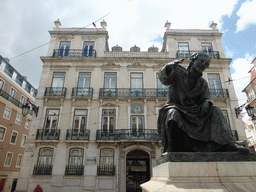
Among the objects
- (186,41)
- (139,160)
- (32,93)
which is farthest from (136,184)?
(32,93)

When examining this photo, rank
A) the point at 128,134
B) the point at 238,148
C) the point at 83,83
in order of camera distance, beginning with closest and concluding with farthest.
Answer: the point at 238,148 < the point at 128,134 < the point at 83,83

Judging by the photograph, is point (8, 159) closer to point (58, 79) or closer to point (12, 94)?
point (12, 94)

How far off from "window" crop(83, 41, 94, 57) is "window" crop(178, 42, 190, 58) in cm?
868

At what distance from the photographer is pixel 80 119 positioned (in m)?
14.8

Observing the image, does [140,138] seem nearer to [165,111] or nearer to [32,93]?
[165,111]

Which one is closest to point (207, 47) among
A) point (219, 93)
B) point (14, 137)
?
point (219, 93)

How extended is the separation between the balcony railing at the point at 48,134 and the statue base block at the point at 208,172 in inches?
522

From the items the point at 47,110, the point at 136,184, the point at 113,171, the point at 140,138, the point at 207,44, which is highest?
the point at 207,44

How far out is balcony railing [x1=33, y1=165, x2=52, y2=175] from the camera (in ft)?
42.5

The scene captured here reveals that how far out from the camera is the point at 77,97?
15.1 metres

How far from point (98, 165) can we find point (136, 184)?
329cm

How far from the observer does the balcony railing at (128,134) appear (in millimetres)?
13781

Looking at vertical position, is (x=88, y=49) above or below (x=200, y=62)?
above

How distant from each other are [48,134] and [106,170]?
17.8 ft
